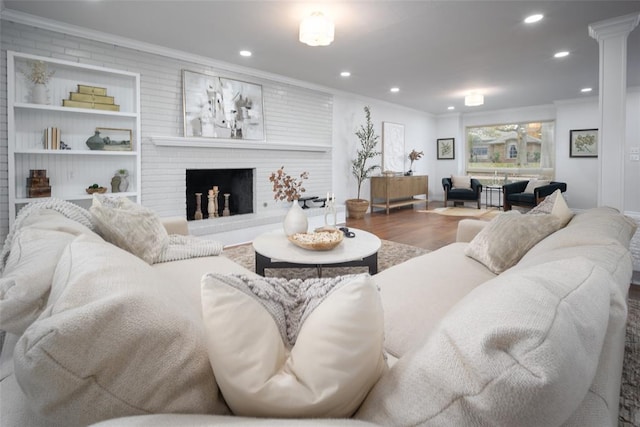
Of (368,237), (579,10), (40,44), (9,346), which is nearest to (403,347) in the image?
(9,346)

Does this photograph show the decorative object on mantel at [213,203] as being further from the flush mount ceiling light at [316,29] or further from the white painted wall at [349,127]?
the flush mount ceiling light at [316,29]

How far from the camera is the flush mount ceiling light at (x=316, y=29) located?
3.04 meters

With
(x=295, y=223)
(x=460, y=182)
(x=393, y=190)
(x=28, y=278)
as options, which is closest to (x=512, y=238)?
(x=295, y=223)

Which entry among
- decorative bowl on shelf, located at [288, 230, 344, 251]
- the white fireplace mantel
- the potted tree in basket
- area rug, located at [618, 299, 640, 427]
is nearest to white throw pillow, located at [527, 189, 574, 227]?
area rug, located at [618, 299, 640, 427]

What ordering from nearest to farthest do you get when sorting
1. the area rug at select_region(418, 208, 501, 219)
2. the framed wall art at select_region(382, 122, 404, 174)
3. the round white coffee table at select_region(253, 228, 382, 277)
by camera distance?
the round white coffee table at select_region(253, 228, 382, 277) < the area rug at select_region(418, 208, 501, 219) < the framed wall art at select_region(382, 122, 404, 174)

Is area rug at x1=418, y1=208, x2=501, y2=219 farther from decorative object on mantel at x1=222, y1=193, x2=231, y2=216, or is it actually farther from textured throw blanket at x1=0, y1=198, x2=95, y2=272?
textured throw blanket at x1=0, y1=198, x2=95, y2=272

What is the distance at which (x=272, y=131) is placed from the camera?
5.45m

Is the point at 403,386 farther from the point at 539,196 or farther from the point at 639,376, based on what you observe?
the point at 539,196

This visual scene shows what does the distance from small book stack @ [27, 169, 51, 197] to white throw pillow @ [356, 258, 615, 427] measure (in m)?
3.98

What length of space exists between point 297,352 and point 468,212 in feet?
25.1

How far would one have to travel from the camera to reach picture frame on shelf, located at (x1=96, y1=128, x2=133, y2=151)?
3848 mm

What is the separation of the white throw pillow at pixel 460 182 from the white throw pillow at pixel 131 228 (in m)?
7.67

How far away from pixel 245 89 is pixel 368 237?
318cm

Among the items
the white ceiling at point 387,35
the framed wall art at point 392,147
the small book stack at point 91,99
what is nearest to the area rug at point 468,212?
the framed wall art at point 392,147
